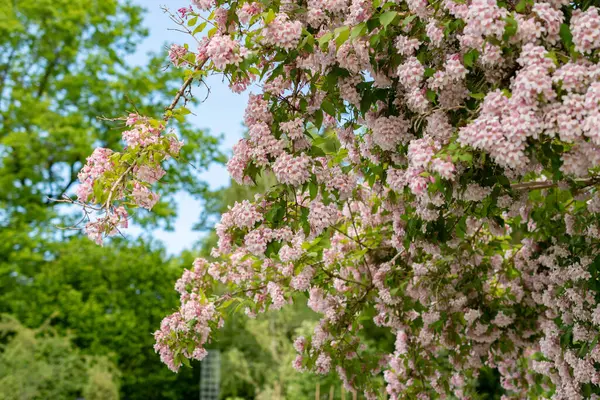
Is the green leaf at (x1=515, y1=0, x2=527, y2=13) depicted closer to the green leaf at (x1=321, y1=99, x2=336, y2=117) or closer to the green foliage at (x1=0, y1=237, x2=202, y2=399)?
the green leaf at (x1=321, y1=99, x2=336, y2=117)

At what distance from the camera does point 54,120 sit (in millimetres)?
14812

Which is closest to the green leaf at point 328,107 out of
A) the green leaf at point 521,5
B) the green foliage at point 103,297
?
the green leaf at point 521,5

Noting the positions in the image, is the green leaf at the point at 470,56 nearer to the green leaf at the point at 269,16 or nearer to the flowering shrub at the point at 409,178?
the flowering shrub at the point at 409,178

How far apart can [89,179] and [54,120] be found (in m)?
12.4

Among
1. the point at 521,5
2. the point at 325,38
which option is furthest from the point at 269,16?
the point at 521,5

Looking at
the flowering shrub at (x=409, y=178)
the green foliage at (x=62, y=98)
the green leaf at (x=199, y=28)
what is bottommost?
the flowering shrub at (x=409, y=178)

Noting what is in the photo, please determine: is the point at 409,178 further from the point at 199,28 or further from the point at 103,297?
the point at 103,297

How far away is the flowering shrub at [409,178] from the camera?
2430 millimetres

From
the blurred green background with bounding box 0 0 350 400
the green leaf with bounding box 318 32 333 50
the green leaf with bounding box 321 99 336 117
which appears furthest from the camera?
the blurred green background with bounding box 0 0 350 400

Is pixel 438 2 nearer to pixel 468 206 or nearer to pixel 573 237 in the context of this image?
pixel 468 206

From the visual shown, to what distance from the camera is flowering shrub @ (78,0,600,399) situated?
95.7 inches

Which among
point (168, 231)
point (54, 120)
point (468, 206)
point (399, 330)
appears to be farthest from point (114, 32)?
point (468, 206)

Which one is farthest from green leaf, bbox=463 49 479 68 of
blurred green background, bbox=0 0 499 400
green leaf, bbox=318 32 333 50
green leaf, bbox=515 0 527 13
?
blurred green background, bbox=0 0 499 400

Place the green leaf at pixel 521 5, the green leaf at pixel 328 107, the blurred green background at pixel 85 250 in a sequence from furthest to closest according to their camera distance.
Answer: the blurred green background at pixel 85 250, the green leaf at pixel 328 107, the green leaf at pixel 521 5
